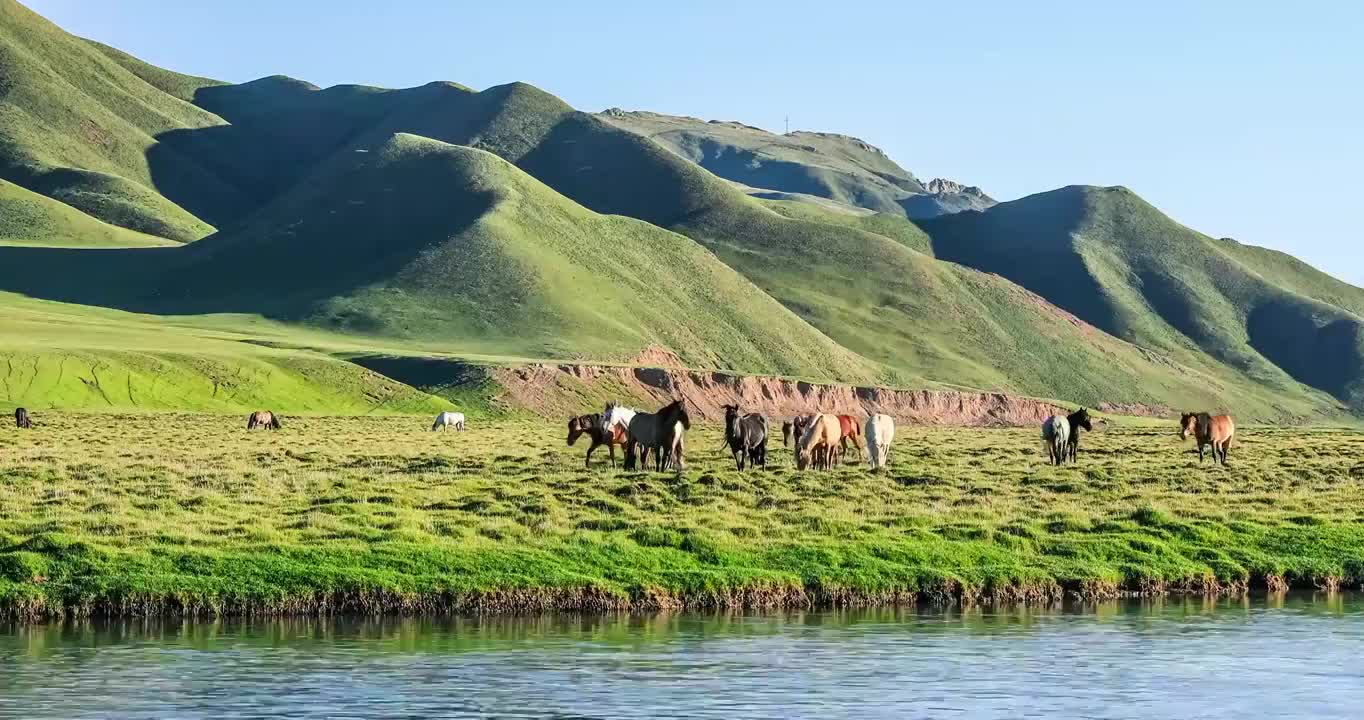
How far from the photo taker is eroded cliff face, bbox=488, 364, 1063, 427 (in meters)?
140

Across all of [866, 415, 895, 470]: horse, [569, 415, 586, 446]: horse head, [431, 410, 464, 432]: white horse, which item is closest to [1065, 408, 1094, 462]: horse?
[866, 415, 895, 470]: horse

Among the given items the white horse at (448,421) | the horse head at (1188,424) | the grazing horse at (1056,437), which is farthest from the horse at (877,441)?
the white horse at (448,421)

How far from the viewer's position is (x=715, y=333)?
193 metres

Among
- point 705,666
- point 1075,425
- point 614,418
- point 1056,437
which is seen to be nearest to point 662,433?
point 614,418

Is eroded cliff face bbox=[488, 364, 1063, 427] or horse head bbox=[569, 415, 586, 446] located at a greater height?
eroded cliff face bbox=[488, 364, 1063, 427]

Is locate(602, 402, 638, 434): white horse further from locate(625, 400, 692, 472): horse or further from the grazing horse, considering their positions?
the grazing horse

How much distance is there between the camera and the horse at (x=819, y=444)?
51875 mm

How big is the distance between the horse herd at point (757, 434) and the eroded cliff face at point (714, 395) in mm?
73200

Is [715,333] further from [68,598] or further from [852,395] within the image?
[68,598]

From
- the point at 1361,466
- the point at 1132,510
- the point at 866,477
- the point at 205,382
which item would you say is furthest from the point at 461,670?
the point at 205,382

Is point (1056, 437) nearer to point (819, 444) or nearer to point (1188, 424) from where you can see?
point (1188, 424)

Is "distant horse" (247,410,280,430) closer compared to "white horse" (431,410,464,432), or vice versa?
"distant horse" (247,410,280,430)

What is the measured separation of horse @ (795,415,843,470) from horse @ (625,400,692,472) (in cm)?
415

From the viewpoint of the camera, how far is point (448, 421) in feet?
308
